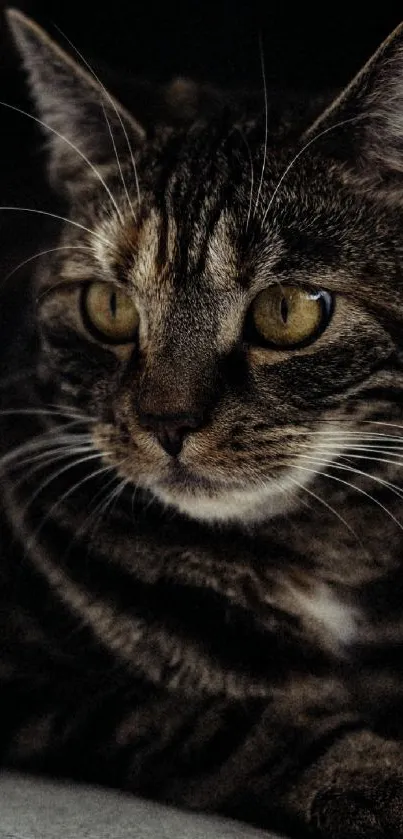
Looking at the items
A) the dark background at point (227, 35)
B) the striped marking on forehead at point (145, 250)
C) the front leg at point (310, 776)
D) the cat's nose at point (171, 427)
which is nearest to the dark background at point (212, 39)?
the dark background at point (227, 35)

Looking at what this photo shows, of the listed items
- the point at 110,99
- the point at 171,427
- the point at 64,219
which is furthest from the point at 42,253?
the point at 171,427

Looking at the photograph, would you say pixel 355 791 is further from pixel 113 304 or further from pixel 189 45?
pixel 189 45

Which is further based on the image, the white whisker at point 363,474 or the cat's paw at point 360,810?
the white whisker at point 363,474

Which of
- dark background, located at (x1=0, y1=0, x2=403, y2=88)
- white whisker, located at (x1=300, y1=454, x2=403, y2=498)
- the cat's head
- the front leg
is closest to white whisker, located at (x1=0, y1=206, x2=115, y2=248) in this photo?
the cat's head

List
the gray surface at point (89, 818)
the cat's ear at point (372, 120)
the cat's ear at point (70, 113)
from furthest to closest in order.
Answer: the cat's ear at point (70, 113) → the cat's ear at point (372, 120) → the gray surface at point (89, 818)

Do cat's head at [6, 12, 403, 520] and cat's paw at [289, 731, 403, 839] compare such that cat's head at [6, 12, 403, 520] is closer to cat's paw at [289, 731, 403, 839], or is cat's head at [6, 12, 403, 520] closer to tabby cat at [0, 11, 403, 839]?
tabby cat at [0, 11, 403, 839]

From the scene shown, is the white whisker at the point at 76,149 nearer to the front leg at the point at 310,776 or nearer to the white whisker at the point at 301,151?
the white whisker at the point at 301,151

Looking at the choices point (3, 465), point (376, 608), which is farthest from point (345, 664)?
point (3, 465)
